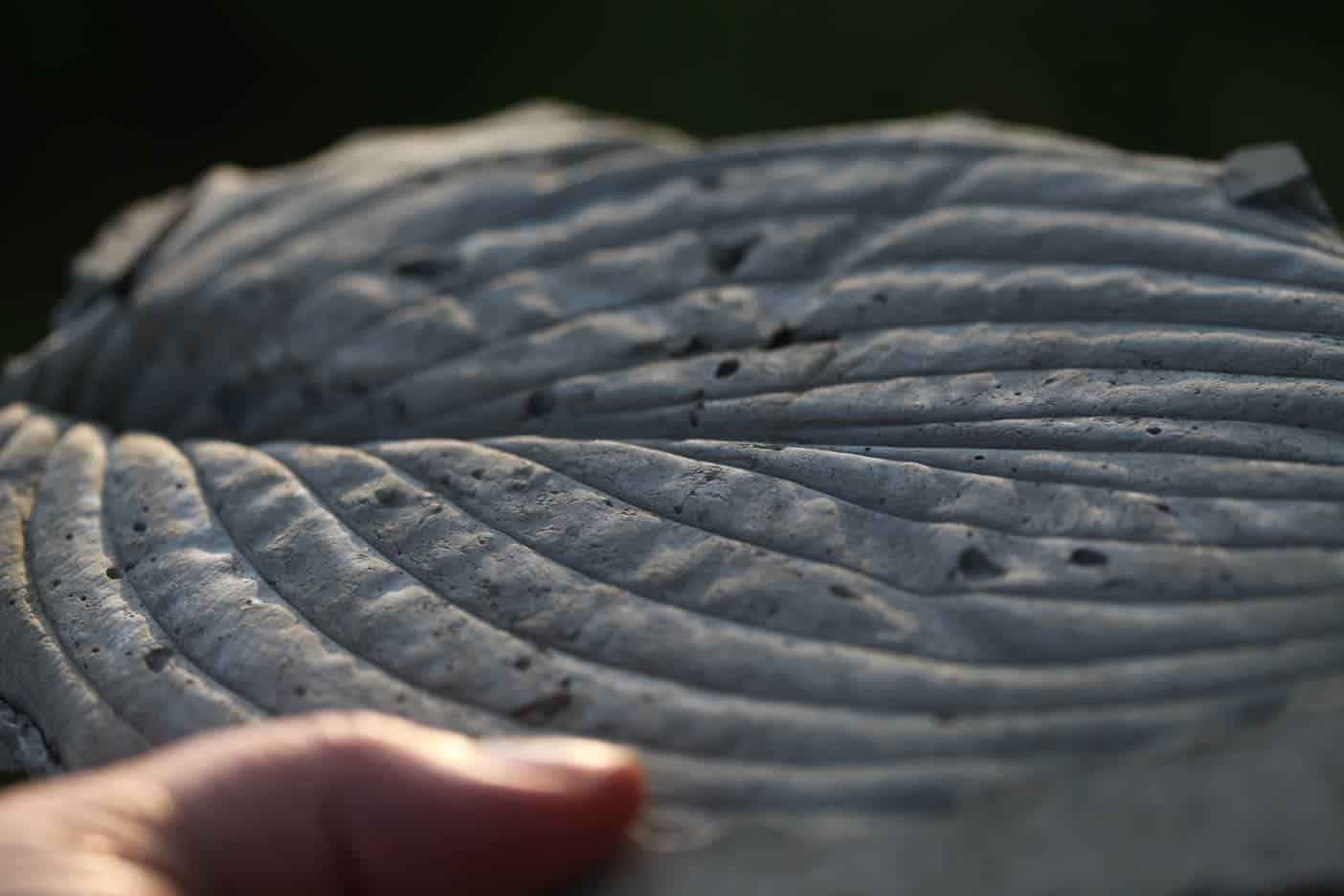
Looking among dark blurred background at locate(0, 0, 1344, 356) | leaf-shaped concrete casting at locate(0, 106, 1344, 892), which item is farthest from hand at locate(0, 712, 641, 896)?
dark blurred background at locate(0, 0, 1344, 356)

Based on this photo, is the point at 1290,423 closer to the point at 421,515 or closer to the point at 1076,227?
the point at 1076,227

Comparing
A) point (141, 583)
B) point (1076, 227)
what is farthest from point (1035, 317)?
point (141, 583)

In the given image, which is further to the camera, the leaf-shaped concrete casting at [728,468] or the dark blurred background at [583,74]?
the dark blurred background at [583,74]

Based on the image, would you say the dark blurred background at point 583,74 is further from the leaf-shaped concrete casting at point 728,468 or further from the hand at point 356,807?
the hand at point 356,807

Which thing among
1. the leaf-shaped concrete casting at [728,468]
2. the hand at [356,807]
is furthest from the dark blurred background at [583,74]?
the hand at [356,807]

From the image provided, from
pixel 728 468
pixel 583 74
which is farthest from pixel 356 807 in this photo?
pixel 583 74
